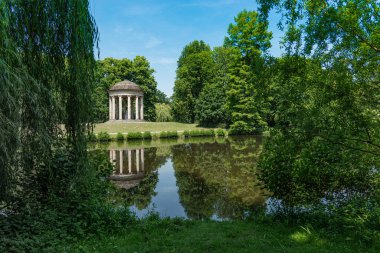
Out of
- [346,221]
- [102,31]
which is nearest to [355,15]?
[346,221]

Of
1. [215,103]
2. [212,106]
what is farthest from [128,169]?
[212,106]

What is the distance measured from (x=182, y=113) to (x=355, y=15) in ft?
137

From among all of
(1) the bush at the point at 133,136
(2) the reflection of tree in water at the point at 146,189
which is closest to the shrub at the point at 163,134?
(1) the bush at the point at 133,136

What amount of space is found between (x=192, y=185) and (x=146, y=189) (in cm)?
173

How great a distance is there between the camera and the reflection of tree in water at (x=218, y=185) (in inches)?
333

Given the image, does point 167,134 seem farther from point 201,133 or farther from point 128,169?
point 128,169

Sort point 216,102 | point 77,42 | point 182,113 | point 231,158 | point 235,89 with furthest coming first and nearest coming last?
point 182,113 → point 216,102 → point 235,89 → point 231,158 → point 77,42

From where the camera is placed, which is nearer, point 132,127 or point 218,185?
point 218,185

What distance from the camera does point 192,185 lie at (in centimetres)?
1130

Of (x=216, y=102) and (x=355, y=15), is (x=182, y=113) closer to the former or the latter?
(x=216, y=102)

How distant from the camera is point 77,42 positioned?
508 centimetres

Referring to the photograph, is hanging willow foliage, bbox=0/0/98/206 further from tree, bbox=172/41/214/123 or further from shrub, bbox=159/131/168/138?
tree, bbox=172/41/214/123

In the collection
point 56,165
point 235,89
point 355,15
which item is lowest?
point 56,165

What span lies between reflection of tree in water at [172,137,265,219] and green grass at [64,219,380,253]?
1.80 metres
